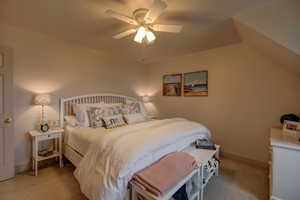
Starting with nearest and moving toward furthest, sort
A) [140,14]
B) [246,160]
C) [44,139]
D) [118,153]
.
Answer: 1. [118,153]
2. [140,14]
3. [44,139]
4. [246,160]

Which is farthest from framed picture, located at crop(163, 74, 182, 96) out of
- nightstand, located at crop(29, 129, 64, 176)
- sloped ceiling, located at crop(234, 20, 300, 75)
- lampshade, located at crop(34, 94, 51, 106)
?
lampshade, located at crop(34, 94, 51, 106)

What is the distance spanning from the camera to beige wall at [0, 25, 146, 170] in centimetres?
245

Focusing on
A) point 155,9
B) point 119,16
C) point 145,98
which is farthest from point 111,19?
point 145,98

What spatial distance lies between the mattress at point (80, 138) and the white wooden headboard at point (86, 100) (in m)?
0.42

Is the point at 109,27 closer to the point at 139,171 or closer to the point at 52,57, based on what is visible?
the point at 52,57

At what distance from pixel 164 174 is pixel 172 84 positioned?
2998 millimetres

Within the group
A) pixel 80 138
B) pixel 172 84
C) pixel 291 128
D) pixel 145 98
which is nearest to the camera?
pixel 291 128

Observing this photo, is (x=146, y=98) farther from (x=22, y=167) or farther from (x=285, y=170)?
(x=285, y=170)

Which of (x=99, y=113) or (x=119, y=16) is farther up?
(x=119, y=16)

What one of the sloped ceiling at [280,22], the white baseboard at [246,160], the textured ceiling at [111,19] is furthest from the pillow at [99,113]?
the sloped ceiling at [280,22]

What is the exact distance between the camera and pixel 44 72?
2.71 metres

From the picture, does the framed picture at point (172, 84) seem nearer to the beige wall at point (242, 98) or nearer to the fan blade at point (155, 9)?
the beige wall at point (242, 98)

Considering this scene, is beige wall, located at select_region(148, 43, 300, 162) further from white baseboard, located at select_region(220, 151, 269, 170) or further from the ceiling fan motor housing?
the ceiling fan motor housing

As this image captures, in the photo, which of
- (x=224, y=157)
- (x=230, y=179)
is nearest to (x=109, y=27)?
(x=230, y=179)
